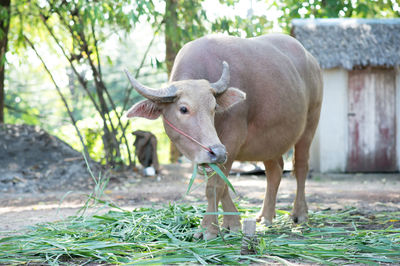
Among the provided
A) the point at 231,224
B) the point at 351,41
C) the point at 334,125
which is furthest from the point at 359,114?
the point at 231,224

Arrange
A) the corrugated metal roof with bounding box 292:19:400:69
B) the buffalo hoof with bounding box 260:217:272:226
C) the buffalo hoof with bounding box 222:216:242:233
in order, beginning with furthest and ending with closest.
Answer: the corrugated metal roof with bounding box 292:19:400:69
the buffalo hoof with bounding box 260:217:272:226
the buffalo hoof with bounding box 222:216:242:233

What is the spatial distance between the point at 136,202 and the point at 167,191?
133 cm

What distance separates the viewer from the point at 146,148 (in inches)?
423

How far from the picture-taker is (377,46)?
10.6m

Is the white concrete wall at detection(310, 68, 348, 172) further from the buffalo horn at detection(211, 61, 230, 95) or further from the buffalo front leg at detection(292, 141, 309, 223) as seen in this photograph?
the buffalo horn at detection(211, 61, 230, 95)

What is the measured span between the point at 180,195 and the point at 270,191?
9.25ft

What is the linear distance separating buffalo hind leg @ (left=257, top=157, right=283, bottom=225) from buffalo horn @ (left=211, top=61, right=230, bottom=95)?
1.58m

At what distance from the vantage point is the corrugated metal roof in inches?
413

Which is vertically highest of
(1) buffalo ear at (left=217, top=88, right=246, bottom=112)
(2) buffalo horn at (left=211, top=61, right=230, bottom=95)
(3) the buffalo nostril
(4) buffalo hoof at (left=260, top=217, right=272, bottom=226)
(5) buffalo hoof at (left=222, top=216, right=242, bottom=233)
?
(2) buffalo horn at (left=211, top=61, right=230, bottom=95)

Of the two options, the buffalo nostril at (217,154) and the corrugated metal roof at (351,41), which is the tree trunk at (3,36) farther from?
the buffalo nostril at (217,154)

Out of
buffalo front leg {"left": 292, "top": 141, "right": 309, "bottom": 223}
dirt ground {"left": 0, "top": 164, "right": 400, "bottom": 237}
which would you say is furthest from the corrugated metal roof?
buffalo front leg {"left": 292, "top": 141, "right": 309, "bottom": 223}

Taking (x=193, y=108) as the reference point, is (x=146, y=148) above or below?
below

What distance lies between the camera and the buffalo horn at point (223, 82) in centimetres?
404

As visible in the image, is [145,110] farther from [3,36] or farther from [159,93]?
[3,36]
